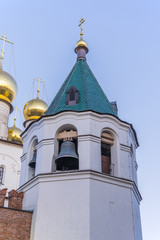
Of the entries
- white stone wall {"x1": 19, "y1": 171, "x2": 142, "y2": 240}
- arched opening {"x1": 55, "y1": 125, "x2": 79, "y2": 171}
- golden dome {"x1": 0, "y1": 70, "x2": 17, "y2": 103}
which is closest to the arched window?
white stone wall {"x1": 19, "y1": 171, "x2": 142, "y2": 240}

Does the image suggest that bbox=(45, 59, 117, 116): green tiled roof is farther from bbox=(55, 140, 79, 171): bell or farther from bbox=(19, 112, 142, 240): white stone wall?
bbox=(55, 140, 79, 171): bell

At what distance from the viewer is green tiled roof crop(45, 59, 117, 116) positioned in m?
11.5

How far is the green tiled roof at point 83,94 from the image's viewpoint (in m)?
11.5

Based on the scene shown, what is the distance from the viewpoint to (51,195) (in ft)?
32.5

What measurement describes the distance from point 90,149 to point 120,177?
3.64 ft

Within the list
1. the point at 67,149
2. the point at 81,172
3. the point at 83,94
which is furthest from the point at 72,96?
the point at 81,172

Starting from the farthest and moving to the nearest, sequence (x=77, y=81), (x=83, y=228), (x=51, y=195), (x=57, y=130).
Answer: (x=77, y=81)
(x=57, y=130)
(x=51, y=195)
(x=83, y=228)

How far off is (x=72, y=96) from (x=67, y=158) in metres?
2.22

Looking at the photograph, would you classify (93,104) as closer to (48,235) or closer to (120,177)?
(120,177)

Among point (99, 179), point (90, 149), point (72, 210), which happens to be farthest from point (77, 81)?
point (72, 210)

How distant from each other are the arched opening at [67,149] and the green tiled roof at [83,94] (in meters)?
0.68

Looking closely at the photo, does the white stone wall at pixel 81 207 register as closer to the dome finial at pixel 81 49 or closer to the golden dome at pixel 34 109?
the dome finial at pixel 81 49

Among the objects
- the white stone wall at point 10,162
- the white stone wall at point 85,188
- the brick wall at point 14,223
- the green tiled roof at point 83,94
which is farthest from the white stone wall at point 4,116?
the brick wall at point 14,223

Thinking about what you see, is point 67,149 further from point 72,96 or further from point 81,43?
point 81,43
